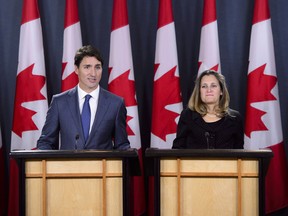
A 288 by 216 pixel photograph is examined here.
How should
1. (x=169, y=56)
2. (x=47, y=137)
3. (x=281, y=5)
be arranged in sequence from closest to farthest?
(x=47, y=137) → (x=169, y=56) → (x=281, y=5)

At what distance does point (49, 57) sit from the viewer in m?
5.04

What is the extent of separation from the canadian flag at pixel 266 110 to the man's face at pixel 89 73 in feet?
5.44

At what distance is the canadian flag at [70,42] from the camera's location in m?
4.60

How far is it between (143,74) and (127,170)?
2500 millimetres

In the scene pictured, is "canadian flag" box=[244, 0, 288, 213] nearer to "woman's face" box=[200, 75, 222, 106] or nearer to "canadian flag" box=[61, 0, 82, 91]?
"woman's face" box=[200, 75, 222, 106]

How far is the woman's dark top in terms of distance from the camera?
3281 millimetres

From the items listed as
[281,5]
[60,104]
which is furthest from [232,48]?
[60,104]

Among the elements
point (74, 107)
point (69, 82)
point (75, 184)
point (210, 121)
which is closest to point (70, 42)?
point (69, 82)

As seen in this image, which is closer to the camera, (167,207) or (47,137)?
(167,207)

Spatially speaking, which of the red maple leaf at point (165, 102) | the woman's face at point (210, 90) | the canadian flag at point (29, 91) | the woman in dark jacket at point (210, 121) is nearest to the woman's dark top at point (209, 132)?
the woman in dark jacket at point (210, 121)

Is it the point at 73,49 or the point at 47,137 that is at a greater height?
the point at 73,49

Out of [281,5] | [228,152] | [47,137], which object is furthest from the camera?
[281,5]

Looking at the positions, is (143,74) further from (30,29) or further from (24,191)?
(24,191)

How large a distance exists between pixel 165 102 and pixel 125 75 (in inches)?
17.1
